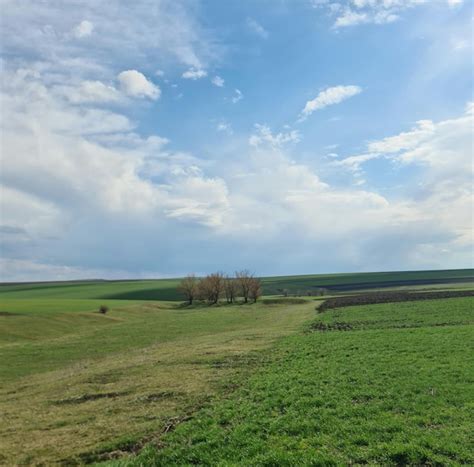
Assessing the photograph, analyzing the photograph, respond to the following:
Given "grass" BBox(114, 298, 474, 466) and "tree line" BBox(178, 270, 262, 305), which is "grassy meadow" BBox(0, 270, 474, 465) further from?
"tree line" BBox(178, 270, 262, 305)

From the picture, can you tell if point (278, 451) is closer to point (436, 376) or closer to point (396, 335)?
point (436, 376)

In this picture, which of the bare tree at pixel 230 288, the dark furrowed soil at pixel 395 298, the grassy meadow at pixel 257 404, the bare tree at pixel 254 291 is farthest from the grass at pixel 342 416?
the bare tree at pixel 230 288

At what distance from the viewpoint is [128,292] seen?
168m

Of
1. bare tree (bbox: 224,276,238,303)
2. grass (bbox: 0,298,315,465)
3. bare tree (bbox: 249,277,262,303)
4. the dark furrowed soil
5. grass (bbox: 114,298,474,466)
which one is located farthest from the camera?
bare tree (bbox: 224,276,238,303)

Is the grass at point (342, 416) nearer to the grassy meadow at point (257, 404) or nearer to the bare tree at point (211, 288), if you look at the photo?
the grassy meadow at point (257, 404)

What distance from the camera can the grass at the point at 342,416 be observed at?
10328mm

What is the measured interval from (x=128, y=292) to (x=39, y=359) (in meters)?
137

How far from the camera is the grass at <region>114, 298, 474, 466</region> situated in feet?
33.9

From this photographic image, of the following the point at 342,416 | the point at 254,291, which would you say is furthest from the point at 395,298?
the point at 342,416

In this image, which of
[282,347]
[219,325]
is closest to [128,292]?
[219,325]

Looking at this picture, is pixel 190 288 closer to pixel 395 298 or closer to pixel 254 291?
pixel 254 291

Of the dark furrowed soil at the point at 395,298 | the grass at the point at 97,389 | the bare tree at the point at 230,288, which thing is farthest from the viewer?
the bare tree at the point at 230,288

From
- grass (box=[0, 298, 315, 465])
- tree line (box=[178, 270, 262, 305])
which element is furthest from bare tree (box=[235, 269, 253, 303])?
grass (box=[0, 298, 315, 465])

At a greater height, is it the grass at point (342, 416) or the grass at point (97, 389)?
the grass at point (342, 416)
